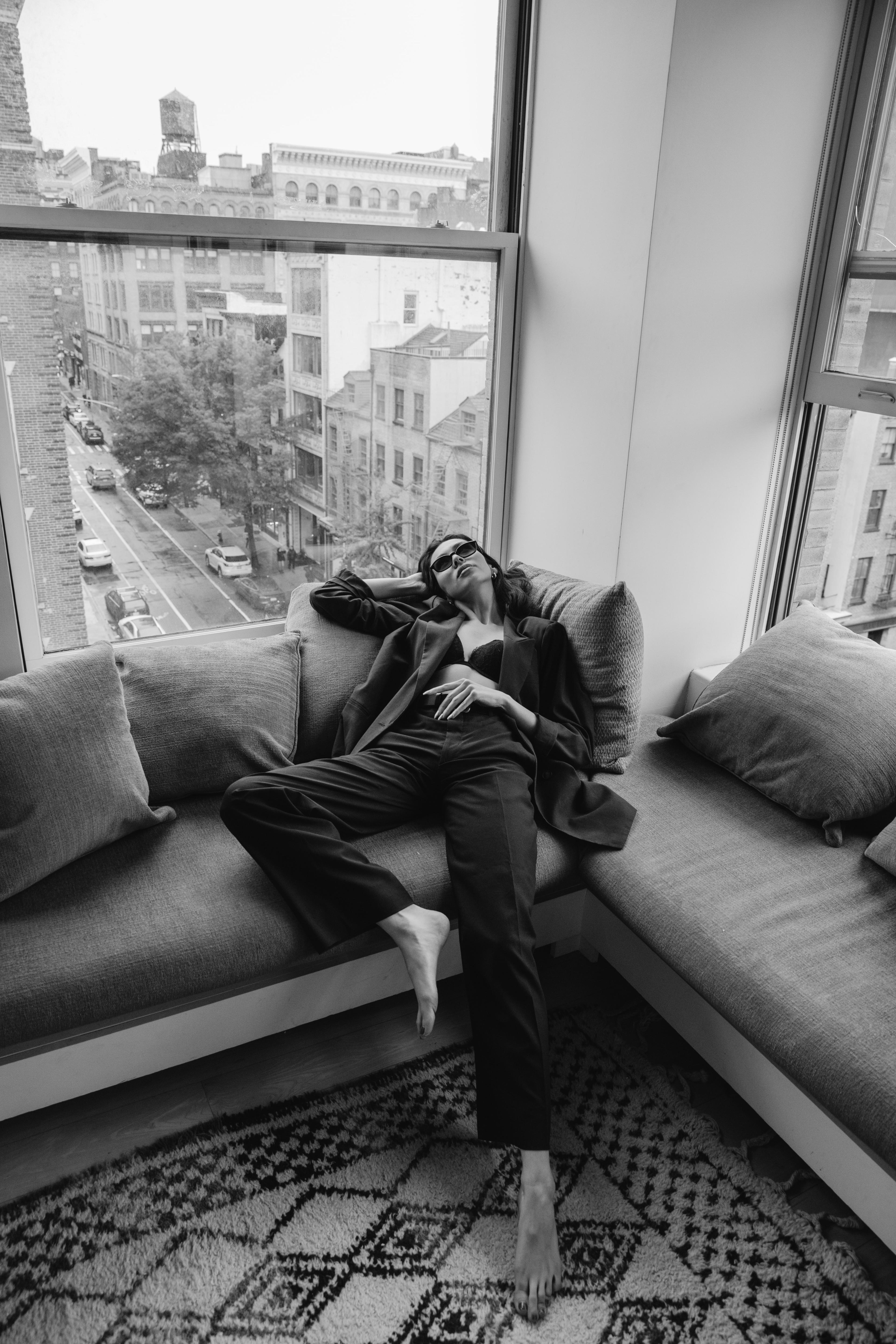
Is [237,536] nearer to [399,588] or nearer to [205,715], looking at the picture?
[399,588]

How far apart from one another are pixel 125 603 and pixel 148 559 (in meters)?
0.15

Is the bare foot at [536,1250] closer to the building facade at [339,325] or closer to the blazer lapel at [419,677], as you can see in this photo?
the blazer lapel at [419,677]

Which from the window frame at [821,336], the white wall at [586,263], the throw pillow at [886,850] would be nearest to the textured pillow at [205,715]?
the white wall at [586,263]

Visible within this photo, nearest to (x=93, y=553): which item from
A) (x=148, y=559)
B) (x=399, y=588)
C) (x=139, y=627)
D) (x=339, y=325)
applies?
(x=148, y=559)

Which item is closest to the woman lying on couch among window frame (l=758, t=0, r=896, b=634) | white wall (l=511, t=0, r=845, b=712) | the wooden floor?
the wooden floor

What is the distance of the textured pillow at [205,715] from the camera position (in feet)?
7.59

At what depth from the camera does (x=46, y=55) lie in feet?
7.38

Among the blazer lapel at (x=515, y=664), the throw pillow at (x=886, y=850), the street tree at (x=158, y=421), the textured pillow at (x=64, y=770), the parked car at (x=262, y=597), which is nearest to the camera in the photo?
the textured pillow at (x=64, y=770)

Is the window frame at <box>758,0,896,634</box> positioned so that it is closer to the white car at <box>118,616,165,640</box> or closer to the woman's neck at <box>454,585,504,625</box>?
the woman's neck at <box>454,585,504,625</box>

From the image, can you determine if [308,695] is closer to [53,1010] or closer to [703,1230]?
[53,1010]

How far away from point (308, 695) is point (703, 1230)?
153cm

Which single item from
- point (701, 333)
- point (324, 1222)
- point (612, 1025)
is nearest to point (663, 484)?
point (701, 333)

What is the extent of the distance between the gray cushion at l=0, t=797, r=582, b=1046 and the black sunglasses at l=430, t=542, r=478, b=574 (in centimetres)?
80

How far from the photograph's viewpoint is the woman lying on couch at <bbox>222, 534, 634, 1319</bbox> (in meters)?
1.82
